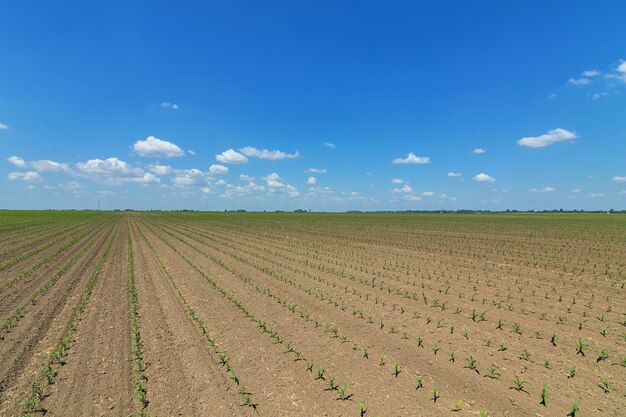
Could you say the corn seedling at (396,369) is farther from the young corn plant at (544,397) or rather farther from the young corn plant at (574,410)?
the young corn plant at (574,410)

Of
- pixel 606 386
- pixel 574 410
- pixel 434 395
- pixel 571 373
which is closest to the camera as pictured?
pixel 574 410

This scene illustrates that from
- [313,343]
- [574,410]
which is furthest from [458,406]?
[313,343]

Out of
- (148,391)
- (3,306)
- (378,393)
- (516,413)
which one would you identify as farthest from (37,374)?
(516,413)

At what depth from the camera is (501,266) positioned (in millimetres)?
18781

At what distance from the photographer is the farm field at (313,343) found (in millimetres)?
5914

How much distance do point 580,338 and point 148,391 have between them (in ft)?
36.3

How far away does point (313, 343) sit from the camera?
27.8ft

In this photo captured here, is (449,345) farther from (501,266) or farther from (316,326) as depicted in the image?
(501,266)

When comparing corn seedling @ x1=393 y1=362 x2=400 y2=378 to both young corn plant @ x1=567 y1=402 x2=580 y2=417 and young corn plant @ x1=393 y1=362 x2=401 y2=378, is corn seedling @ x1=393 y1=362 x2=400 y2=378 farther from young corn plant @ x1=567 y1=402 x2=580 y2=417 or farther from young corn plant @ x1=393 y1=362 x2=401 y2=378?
young corn plant @ x1=567 y1=402 x2=580 y2=417

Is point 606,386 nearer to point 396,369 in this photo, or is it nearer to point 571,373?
point 571,373

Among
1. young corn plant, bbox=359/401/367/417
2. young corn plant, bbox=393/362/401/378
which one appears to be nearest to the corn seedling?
young corn plant, bbox=393/362/401/378

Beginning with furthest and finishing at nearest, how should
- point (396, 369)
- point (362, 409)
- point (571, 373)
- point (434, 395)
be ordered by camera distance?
point (396, 369) → point (571, 373) → point (434, 395) → point (362, 409)

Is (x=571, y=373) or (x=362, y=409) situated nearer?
(x=362, y=409)

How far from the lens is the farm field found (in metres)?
5.91
